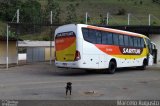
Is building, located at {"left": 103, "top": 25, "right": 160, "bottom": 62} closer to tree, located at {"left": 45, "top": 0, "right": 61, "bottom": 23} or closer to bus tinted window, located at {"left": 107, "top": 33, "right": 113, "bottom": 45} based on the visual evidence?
bus tinted window, located at {"left": 107, "top": 33, "right": 113, "bottom": 45}

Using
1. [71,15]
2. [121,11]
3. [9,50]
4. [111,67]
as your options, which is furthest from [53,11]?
[111,67]

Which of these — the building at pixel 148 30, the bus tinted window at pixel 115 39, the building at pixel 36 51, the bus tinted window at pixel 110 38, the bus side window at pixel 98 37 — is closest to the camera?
the bus side window at pixel 98 37

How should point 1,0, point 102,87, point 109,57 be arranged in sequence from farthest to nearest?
point 1,0 → point 109,57 → point 102,87

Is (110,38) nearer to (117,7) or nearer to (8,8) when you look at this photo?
(8,8)

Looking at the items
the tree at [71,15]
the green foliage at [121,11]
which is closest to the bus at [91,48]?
the tree at [71,15]

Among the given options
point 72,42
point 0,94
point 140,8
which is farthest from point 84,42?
point 140,8

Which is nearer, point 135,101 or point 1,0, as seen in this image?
point 135,101

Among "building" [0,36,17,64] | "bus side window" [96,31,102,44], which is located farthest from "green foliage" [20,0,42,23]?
"bus side window" [96,31,102,44]

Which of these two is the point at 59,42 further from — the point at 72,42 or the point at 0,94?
the point at 0,94

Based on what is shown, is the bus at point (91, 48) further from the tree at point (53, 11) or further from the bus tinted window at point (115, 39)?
the tree at point (53, 11)

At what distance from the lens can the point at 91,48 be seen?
2588 cm

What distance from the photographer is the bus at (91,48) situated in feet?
82.4

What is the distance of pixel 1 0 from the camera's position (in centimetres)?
7300

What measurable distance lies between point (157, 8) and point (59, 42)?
69.9 meters
